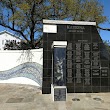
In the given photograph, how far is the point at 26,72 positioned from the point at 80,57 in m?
4.08

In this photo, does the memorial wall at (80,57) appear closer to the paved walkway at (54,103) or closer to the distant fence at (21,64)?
the paved walkway at (54,103)

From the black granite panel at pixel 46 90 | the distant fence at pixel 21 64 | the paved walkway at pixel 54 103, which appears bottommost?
the paved walkway at pixel 54 103

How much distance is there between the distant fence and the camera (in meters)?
10.7

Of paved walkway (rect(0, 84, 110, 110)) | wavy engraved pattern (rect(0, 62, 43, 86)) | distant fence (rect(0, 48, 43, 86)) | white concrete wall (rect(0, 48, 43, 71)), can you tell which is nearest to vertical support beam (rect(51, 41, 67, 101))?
paved walkway (rect(0, 84, 110, 110))

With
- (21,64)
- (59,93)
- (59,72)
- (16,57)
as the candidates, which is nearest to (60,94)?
(59,93)

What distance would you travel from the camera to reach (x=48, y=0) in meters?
12.8

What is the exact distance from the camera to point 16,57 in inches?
449

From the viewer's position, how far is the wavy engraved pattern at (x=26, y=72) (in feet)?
34.6

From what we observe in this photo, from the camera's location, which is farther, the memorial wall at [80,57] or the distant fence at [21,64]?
the distant fence at [21,64]

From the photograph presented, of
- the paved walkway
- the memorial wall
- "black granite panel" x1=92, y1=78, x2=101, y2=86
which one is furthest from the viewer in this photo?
"black granite panel" x1=92, y1=78, x2=101, y2=86

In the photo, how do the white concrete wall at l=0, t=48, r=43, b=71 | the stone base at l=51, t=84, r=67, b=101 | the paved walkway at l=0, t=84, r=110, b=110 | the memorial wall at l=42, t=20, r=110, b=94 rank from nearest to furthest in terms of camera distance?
the paved walkway at l=0, t=84, r=110, b=110 < the stone base at l=51, t=84, r=67, b=101 < the memorial wall at l=42, t=20, r=110, b=94 < the white concrete wall at l=0, t=48, r=43, b=71

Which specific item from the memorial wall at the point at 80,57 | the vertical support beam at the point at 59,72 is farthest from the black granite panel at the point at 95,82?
the vertical support beam at the point at 59,72

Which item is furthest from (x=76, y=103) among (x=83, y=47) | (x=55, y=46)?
(x=83, y=47)

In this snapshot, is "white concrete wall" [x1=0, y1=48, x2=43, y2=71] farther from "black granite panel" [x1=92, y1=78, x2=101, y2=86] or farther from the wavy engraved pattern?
"black granite panel" [x1=92, y1=78, x2=101, y2=86]
